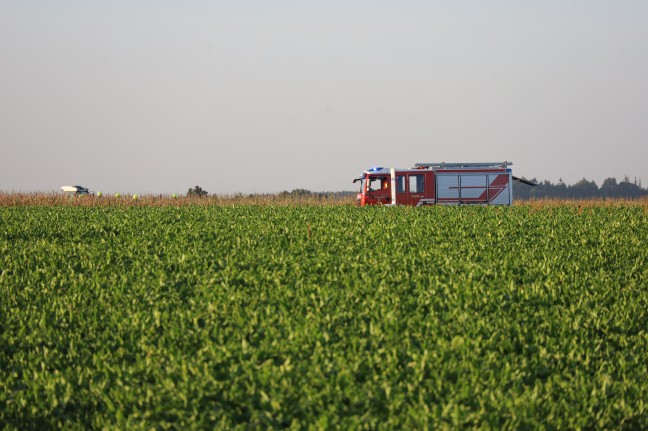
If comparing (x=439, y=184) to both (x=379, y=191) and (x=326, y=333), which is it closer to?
(x=379, y=191)

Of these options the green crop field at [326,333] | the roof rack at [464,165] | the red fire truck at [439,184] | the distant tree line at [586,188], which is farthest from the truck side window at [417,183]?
the distant tree line at [586,188]

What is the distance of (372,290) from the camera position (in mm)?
11367

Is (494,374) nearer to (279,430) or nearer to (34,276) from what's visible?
(279,430)

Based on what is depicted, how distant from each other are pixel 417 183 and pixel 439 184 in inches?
48.9

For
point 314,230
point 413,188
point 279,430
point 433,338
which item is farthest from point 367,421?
point 413,188

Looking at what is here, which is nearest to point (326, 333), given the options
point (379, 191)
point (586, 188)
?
point (379, 191)

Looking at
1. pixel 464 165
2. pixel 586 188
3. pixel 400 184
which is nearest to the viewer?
pixel 400 184

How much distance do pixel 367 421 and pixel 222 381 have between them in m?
2.01

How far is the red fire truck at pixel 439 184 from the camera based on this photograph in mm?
35125

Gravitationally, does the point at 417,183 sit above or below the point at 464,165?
below

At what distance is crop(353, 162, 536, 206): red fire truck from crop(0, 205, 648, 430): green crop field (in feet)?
60.4

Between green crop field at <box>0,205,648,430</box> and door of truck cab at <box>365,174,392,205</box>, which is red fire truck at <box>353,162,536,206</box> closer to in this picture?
door of truck cab at <box>365,174,392,205</box>

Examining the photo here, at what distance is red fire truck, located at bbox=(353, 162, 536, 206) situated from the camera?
35.1 meters

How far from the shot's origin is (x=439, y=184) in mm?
35406
